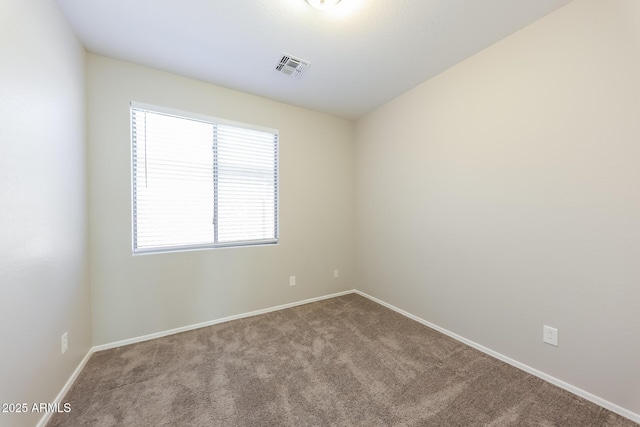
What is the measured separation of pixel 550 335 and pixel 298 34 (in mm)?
2923

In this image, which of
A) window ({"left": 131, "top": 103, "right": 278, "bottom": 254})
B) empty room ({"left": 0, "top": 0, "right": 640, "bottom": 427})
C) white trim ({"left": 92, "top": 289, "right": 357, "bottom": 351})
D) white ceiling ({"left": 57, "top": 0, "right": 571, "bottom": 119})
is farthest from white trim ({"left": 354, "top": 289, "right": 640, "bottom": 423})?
white ceiling ({"left": 57, "top": 0, "right": 571, "bottom": 119})

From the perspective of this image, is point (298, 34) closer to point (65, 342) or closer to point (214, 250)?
point (214, 250)

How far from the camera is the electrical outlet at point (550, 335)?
1.61 meters

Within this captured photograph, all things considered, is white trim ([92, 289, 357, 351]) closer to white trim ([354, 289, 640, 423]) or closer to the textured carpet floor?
the textured carpet floor

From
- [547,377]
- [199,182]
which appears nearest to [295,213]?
[199,182]

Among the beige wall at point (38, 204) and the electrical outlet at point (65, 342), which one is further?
the electrical outlet at point (65, 342)

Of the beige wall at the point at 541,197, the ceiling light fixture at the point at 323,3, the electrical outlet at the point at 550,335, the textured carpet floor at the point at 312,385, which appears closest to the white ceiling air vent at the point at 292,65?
the ceiling light fixture at the point at 323,3

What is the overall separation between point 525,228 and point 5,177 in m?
3.15

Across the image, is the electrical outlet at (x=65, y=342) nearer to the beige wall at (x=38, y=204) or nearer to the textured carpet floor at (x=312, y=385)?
the beige wall at (x=38, y=204)

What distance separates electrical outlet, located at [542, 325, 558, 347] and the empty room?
1cm

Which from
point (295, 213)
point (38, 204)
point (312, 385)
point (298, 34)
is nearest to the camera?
point (38, 204)

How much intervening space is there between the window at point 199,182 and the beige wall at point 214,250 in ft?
0.31

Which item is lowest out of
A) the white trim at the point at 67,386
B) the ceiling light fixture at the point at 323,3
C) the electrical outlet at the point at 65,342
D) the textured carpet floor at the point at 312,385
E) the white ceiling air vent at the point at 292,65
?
the textured carpet floor at the point at 312,385

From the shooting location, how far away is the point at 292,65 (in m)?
2.14
